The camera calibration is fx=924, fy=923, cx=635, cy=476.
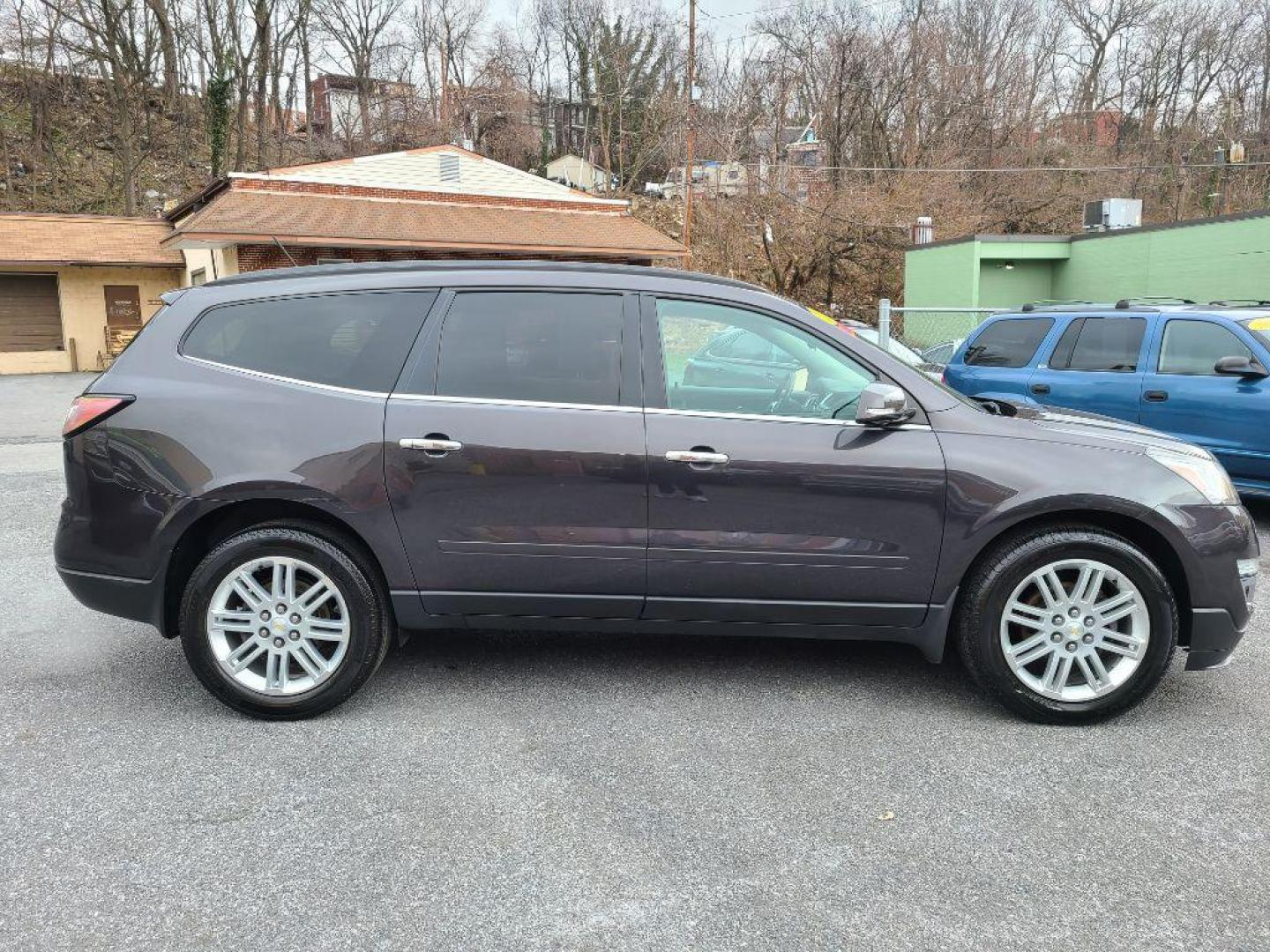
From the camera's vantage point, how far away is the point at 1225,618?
11.7 ft

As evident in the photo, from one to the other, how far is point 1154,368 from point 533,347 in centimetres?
585

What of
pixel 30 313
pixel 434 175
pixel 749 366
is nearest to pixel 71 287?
pixel 30 313

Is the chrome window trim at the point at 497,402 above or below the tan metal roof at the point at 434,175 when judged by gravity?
below

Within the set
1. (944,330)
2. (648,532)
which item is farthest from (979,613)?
(944,330)

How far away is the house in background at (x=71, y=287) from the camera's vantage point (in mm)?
25062


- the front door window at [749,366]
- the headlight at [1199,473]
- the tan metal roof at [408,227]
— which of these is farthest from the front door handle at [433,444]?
the tan metal roof at [408,227]

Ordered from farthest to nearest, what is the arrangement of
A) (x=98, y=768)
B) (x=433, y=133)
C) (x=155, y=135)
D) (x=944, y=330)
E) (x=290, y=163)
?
(x=433, y=133) < (x=290, y=163) < (x=155, y=135) < (x=944, y=330) < (x=98, y=768)

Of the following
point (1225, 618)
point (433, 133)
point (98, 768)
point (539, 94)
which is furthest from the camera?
point (539, 94)

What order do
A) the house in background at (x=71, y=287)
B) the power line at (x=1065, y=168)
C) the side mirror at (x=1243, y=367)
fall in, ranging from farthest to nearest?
1. the power line at (x=1065, y=168)
2. the house in background at (x=71, y=287)
3. the side mirror at (x=1243, y=367)

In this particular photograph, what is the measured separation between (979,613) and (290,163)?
48434 mm

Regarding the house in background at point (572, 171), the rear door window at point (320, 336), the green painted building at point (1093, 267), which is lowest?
the rear door window at point (320, 336)

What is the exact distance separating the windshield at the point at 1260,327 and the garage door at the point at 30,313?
27938mm

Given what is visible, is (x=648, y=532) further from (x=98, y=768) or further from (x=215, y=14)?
(x=215, y=14)

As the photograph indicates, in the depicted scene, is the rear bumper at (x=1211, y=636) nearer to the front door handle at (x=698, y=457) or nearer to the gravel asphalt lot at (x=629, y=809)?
the gravel asphalt lot at (x=629, y=809)
